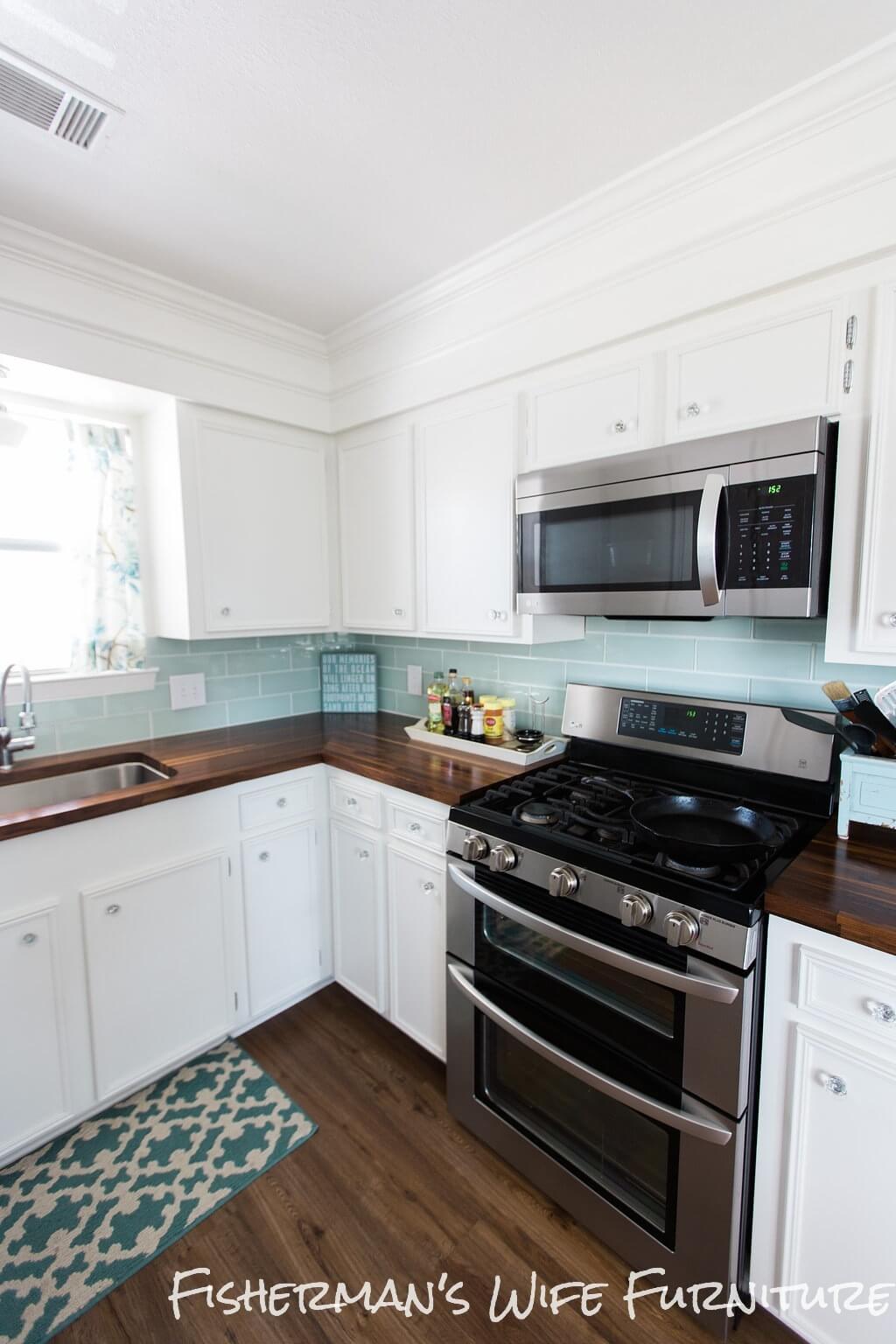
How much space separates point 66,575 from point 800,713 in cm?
248

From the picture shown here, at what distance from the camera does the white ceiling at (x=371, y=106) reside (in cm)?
113

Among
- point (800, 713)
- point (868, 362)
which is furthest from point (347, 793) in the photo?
point (868, 362)

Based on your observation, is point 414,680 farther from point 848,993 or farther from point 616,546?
point 848,993

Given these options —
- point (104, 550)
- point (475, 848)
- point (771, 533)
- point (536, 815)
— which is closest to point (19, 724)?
point (104, 550)

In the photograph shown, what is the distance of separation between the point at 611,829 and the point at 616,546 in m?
0.75

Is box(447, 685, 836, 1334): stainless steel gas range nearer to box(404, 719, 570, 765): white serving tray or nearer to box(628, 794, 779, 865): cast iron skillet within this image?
box(628, 794, 779, 865): cast iron skillet

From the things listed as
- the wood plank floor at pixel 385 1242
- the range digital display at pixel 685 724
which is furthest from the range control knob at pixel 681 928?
the wood plank floor at pixel 385 1242

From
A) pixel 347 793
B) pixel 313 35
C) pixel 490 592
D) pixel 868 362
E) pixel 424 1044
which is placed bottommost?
pixel 424 1044

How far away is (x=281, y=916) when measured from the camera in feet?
7.37

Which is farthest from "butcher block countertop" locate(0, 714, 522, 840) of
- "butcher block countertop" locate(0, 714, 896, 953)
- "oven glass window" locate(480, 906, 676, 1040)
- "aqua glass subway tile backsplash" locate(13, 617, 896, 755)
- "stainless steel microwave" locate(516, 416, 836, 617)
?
"stainless steel microwave" locate(516, 416, 836, 617)

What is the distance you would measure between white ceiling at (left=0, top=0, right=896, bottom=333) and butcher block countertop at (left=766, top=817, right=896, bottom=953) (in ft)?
5.30

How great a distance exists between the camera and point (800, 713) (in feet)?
5.14

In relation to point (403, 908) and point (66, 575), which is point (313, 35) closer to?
point (66, 575)

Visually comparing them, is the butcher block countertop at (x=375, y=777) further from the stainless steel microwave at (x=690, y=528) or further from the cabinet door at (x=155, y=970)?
the stainless steel microwave at (x=690, y=528)
